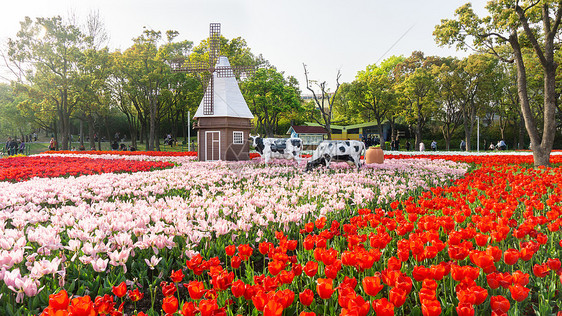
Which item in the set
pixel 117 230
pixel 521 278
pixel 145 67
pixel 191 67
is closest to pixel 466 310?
pixel 521 278

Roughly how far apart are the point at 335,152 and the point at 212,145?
9.82 m

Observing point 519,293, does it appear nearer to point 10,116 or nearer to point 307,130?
point 307,130

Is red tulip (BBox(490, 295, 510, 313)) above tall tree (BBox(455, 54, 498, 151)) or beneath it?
beneath

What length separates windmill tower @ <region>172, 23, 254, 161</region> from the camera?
66.0 ft

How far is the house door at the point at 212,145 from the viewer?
65.7ft

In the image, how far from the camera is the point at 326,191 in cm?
711

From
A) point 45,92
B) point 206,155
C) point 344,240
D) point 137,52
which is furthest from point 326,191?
point 45,92

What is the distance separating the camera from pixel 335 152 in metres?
13.0

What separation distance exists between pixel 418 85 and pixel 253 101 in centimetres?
2217

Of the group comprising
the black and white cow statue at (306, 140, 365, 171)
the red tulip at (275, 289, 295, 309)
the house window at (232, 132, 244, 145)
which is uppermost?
the house window at (232, 132, 244, 145)

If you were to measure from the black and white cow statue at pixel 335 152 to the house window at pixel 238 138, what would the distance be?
8.74 metres

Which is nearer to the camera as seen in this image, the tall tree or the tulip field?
the tulip field

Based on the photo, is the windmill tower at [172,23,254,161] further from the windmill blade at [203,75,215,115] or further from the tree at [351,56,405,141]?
the tree at [351,56,405,141]

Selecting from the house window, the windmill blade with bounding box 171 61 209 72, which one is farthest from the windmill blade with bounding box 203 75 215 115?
the windmill blade with bounding box 171 61 209 72
